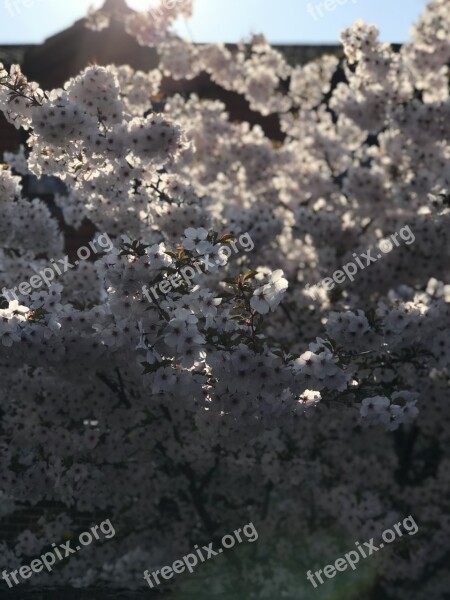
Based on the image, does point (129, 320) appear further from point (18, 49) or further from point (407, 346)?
point (18, 49)
